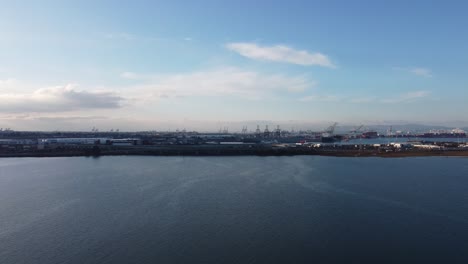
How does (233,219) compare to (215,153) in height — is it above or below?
below

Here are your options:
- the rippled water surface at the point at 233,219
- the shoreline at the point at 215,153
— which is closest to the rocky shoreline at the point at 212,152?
the shoreline at the point at 215,153

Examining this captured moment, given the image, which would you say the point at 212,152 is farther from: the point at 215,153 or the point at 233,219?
the point at 233,219

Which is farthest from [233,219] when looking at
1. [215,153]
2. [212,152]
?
[212,152]

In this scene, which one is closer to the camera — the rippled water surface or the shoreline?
the rippled water surface

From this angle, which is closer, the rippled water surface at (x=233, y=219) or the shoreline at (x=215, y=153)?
the rippled water surface at (x=233, y=219)

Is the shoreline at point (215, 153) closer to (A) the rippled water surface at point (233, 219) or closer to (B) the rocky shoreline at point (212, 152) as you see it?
(B) the rocky shoreline at point (212, 152)

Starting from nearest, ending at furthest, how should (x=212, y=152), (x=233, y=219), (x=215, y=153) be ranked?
(x=233, y=219) → (x=215, y=153) → (x=212, y=152)

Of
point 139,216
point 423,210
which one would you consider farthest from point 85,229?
point 423,210

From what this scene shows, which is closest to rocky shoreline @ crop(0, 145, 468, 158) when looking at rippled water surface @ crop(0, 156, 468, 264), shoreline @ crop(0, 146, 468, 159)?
shoreline @ crop(0, 146, 468, 159)

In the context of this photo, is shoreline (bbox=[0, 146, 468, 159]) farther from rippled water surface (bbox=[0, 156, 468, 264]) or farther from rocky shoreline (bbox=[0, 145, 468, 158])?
rippled water surface (bbox=[0, 156, 468, 264])

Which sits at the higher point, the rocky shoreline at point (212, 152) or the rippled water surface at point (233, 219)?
the rocky shoreline at point (212, 152)
